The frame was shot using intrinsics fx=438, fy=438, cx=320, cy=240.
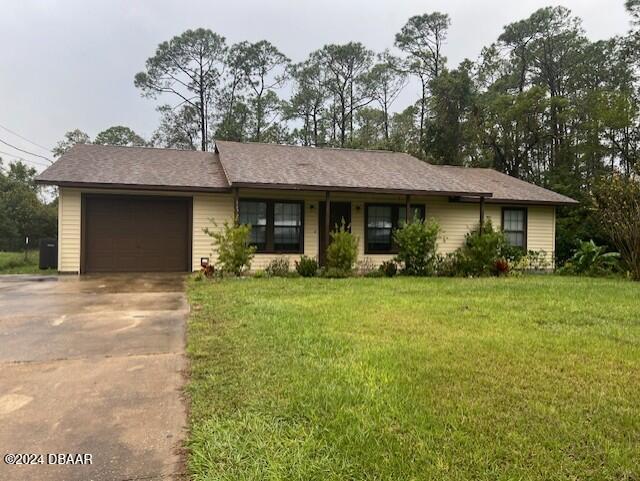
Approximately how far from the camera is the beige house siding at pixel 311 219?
11102 millimetres

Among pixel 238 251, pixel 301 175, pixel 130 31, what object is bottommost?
pixel 238 251

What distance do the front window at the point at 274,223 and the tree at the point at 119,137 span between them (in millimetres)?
25006

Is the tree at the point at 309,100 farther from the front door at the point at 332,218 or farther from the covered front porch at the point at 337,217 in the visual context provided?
the front door at the point at 332,218

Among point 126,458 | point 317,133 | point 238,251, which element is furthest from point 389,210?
point 317,133

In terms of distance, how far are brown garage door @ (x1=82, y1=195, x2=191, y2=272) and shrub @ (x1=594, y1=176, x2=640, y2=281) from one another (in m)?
11.2

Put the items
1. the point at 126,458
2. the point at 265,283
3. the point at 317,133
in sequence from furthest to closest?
the point at 317,133 → the point at 265,283 → the point at 126,458

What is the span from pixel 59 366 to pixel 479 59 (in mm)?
28290

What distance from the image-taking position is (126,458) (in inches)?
95.3

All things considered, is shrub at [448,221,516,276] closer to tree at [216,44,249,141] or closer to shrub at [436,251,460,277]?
shrub at [436,251,460,277]

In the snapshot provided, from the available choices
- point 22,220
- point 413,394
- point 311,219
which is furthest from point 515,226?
point 22,220

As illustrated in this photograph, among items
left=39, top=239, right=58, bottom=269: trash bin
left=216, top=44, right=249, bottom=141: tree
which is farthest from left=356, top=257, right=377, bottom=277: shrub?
left=216, top=44, right=249, bottom=141: tree

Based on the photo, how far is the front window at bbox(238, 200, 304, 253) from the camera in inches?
484

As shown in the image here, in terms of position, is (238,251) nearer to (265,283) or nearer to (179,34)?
(265,283)

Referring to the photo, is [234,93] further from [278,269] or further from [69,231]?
[278,269]
